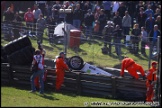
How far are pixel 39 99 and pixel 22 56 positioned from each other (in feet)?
9.82

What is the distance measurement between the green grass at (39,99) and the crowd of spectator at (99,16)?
22.5 ft

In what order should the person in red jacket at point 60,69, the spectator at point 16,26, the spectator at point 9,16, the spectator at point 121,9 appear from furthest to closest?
the spectator at point 121,9, the spectator at point 9,16, the spectator at point 16,26, the person in red jacket at point 60,69

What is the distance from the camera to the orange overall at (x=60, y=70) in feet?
59.4

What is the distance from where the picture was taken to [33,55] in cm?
1909

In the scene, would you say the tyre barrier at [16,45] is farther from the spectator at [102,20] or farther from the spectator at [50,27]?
the spectator at [102,20]

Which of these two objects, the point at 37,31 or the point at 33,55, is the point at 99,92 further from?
the point at 37,31

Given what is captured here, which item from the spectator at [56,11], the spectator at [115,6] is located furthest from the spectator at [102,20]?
the spectator at [56,11]

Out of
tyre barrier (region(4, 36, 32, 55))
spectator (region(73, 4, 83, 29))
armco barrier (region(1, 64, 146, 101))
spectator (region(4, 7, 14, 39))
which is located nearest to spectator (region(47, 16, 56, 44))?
spectator (region(73, 4, 83, 29))

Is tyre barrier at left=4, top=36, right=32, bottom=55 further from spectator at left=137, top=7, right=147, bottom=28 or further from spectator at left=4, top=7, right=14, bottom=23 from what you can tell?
spectator at left=137, top=7, right=147, bottom=28

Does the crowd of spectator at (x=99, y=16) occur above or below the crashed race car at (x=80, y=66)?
above

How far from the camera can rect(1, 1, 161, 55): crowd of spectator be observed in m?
25.7

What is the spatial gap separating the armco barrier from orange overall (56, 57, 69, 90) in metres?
0.23

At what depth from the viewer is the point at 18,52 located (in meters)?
19.0

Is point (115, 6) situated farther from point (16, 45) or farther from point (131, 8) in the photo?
point (16, 45)
